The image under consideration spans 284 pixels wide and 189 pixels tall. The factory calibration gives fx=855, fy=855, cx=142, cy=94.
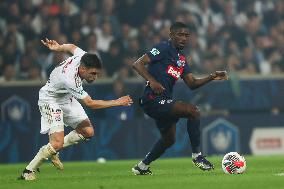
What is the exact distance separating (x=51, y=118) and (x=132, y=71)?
7528 mm

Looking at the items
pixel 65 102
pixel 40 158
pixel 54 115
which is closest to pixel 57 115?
pixel 54 115

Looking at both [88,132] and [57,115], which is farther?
[88,132]

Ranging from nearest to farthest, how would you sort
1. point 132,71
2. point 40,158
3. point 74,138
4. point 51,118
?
point 40,158, point 51,118, point 74,138, point 132,71

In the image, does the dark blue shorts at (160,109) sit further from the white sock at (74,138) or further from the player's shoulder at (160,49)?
the white sock at (74,138)

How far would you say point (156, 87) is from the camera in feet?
39.7

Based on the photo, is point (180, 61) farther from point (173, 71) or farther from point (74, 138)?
point (74, 138)

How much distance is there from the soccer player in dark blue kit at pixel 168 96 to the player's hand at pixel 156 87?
3.3 inches

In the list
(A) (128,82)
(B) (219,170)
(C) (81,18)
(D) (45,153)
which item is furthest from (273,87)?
(D) (45,153)

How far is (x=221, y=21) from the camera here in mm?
22156

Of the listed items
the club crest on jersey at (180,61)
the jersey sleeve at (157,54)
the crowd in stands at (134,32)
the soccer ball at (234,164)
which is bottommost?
the soccer ball at (234,164)

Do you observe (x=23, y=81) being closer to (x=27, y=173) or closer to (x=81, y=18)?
(x=81, y=18)

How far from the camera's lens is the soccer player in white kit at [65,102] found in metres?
11.8

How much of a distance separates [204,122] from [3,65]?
480cm

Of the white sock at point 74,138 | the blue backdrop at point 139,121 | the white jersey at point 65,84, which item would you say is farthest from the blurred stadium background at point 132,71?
the white jersey at point 65,84
